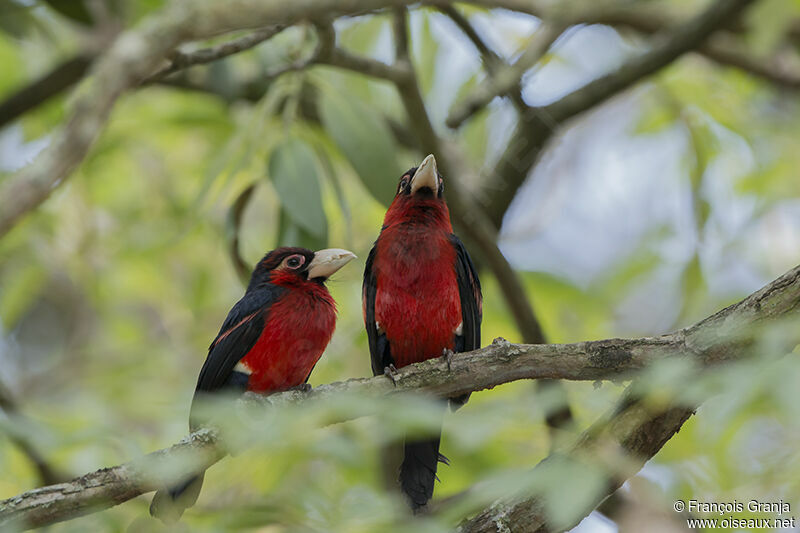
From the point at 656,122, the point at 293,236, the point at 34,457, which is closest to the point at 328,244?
the point at 293,236

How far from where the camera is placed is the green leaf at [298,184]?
3.38 metres

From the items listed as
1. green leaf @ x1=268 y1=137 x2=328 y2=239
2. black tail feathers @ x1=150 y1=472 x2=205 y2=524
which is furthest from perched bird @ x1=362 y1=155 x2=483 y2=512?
black tail feathers @ x1=150 y1=472 x2=205 y2=524

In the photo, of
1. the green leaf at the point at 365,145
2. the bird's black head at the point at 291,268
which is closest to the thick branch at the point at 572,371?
the green leaf at the point at 365,145

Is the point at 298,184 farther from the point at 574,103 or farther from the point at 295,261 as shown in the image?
the point at 574,103

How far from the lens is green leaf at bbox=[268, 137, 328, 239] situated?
338 centimetres

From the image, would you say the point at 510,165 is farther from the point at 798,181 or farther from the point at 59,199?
the point at 59,199

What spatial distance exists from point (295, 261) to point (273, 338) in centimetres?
50

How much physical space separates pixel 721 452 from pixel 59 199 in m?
4.68

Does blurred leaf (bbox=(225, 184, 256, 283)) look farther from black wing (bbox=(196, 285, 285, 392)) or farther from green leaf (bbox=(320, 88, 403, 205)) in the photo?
green leaf (bbox=(320, 88, 403, 205))

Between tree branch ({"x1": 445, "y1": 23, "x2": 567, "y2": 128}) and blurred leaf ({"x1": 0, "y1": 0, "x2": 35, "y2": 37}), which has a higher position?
blurred leaf ({"x1": 0, "y1": 0, "x2": 35, "y2": 37})

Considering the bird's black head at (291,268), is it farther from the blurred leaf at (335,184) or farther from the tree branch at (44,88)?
the tree branch at (44,88)

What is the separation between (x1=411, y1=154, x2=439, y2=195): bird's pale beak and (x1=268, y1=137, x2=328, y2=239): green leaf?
0.55 meters

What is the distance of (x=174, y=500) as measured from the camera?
11.0 feet

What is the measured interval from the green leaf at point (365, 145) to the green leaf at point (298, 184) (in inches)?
6.9
